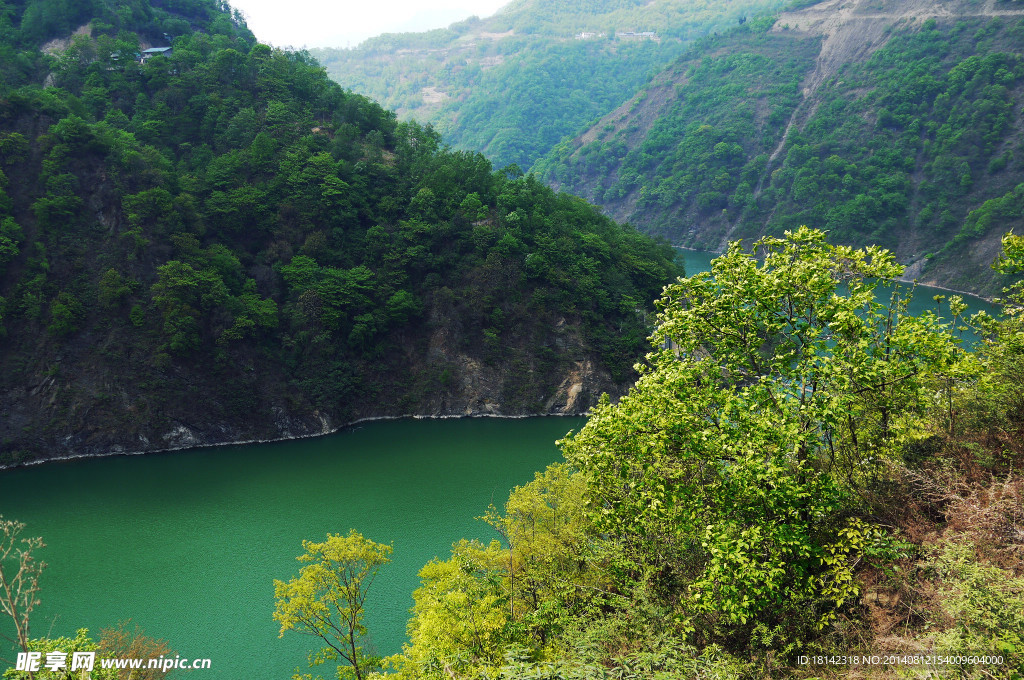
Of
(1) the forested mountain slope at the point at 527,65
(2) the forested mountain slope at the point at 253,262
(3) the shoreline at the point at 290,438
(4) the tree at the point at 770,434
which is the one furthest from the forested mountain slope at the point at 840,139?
(4) the tree at the point at 770,434

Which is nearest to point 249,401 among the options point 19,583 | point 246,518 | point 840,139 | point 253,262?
point 253,262

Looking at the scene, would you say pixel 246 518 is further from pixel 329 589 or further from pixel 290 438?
pixel 329 589

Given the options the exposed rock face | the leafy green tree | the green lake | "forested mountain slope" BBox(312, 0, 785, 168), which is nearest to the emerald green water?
the green lake

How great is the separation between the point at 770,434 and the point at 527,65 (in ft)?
474

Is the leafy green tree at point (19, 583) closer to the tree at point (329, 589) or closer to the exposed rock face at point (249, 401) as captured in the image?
the tree at point (329, 589)

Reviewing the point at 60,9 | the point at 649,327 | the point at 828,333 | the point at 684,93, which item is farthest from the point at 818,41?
the point at 828,333

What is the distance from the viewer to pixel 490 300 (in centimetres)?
3675

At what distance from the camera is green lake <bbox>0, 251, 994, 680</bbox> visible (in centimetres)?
1834

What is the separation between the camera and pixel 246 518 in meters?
24.7

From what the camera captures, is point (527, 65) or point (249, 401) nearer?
point (249, 401)

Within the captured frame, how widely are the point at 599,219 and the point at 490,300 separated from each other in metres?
11.9

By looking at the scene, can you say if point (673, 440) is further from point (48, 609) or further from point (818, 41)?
point (818, 41)

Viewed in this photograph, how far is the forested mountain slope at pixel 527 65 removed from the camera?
123688 mm

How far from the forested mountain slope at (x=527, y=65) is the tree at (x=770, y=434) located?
348 ft
